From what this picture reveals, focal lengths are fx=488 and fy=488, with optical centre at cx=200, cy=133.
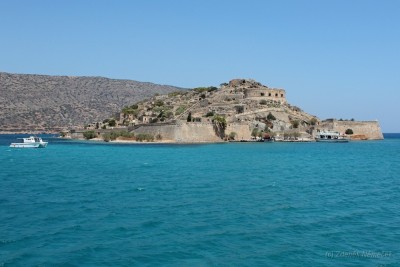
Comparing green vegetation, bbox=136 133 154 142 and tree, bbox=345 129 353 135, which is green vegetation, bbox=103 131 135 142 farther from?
tree, bbox=345 129 353 135

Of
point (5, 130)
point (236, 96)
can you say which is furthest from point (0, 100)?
point (236, 96)

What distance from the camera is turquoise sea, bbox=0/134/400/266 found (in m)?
10.2

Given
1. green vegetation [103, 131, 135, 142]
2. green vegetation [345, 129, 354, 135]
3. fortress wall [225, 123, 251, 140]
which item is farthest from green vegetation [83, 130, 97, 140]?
green vegetation [345, 129, 354, 135]

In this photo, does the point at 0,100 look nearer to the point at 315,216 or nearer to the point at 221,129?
the point at 221,129

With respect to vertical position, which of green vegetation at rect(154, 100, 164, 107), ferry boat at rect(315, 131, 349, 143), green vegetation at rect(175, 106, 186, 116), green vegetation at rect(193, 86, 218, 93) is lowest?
ferry boat at rect(315, 131, 349, 143)

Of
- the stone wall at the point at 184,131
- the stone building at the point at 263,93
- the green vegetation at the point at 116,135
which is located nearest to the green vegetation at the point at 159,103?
the stone building at the point at 263,93

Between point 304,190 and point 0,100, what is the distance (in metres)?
115

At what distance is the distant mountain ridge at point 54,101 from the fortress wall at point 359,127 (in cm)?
6528

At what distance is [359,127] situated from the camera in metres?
79.8

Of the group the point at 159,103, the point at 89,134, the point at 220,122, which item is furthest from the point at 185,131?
the point at 159,103

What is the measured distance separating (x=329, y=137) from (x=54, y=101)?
81.8 meters

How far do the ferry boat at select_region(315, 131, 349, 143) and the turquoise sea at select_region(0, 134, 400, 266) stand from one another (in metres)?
49.7

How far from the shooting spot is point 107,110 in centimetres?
13112

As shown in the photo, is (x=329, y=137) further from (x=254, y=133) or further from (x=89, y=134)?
(x=89, y=134)
